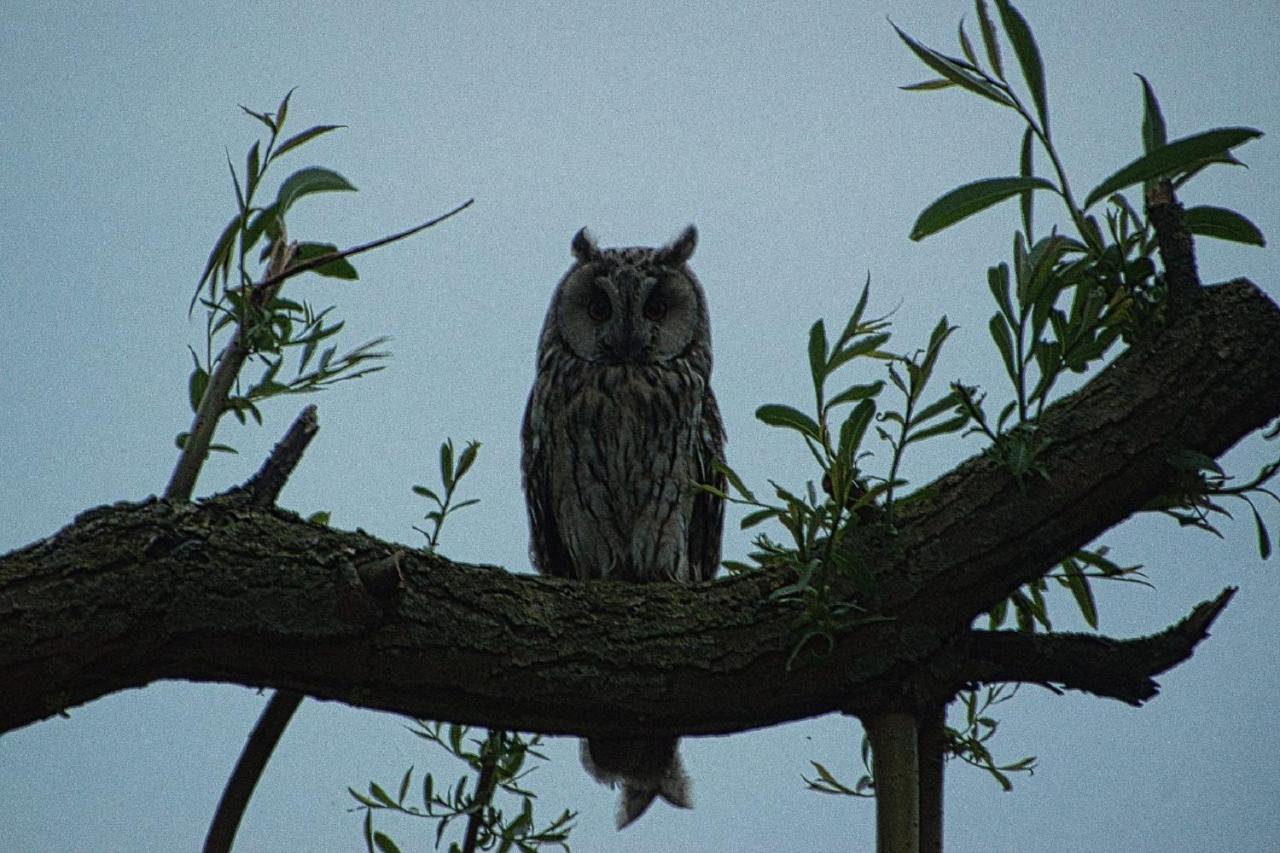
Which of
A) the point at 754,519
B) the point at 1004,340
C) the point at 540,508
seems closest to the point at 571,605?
the point at 754,519

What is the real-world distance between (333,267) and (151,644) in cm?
60

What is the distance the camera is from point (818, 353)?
56.2 inches

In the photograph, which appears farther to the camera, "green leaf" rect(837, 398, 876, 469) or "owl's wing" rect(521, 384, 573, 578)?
"owl's wing" rect(521, 384, 573, 578)

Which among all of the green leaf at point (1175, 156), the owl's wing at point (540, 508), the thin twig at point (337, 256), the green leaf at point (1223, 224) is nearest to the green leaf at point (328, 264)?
the thin twig at point (337, 256)

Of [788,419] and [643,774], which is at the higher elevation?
[788,419]

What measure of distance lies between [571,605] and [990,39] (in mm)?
839

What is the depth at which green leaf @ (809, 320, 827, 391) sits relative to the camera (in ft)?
4.66

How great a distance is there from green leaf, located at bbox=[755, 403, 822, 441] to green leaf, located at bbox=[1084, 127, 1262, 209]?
1.31 ft

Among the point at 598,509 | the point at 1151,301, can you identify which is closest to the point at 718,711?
the point at 1151,301

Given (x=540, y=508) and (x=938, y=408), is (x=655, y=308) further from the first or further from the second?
(x=938, y=408)

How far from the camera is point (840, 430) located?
142cm

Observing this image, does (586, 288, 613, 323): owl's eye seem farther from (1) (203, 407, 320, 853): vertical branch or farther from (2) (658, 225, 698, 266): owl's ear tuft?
(1) (203, 407, 320, 853): vertical branch

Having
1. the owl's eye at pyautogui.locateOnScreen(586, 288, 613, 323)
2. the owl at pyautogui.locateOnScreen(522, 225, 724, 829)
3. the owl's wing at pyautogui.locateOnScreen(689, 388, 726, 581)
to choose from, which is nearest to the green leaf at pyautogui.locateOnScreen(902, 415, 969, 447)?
the owl at pyautogui.locateOnScreen(522, 225, 724, 829)

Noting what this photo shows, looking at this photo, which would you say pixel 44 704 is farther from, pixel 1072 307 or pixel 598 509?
pixel 598 509
